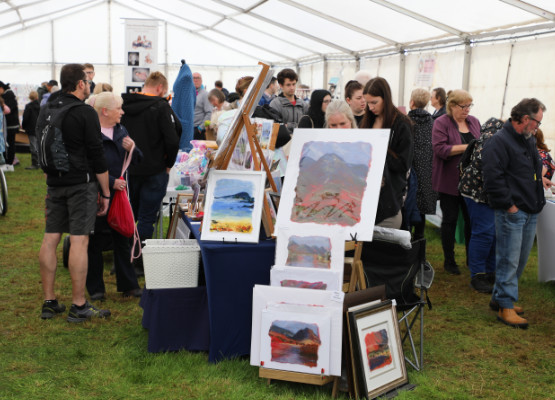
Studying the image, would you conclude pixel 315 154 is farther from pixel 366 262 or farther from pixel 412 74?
pixel 412 74

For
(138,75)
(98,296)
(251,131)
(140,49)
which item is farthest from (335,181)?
(140,49)

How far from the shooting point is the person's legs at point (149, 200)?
4.50 m

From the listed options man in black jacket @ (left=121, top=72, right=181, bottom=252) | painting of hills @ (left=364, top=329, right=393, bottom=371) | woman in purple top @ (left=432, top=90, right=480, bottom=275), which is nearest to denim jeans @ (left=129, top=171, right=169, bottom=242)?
man in black jacket @ (left=121, top=72, right=181, bottom=252)

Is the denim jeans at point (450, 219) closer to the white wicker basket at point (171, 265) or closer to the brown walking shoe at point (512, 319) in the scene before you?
the brown walking shoe at point (512, 319)

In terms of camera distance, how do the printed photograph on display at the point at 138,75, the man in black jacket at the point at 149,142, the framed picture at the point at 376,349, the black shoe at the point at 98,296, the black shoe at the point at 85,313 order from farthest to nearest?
the printed photograph on display at the point at 138,75
the man in black jacket at the point at 149,142
the black shoe at the point at 98,296
the black shoe at the point at 85,313
the framed picture at the point at 376,349

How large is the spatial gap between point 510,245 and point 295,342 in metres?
1.72

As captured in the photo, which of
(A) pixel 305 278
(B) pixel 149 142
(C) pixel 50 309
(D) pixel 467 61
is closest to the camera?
(A) pixel 305 278

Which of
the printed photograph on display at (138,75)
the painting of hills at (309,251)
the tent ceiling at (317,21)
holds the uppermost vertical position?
the tent ceiling at (317,21)

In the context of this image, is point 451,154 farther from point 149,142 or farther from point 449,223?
point 149,142

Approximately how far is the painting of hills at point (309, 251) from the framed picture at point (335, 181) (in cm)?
5

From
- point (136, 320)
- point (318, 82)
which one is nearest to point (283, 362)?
point (136, 320)

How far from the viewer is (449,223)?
5.09m

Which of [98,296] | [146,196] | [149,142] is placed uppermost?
[149,142]

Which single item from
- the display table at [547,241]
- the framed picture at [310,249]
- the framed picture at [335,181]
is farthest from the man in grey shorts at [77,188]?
the display table at [547,241]
